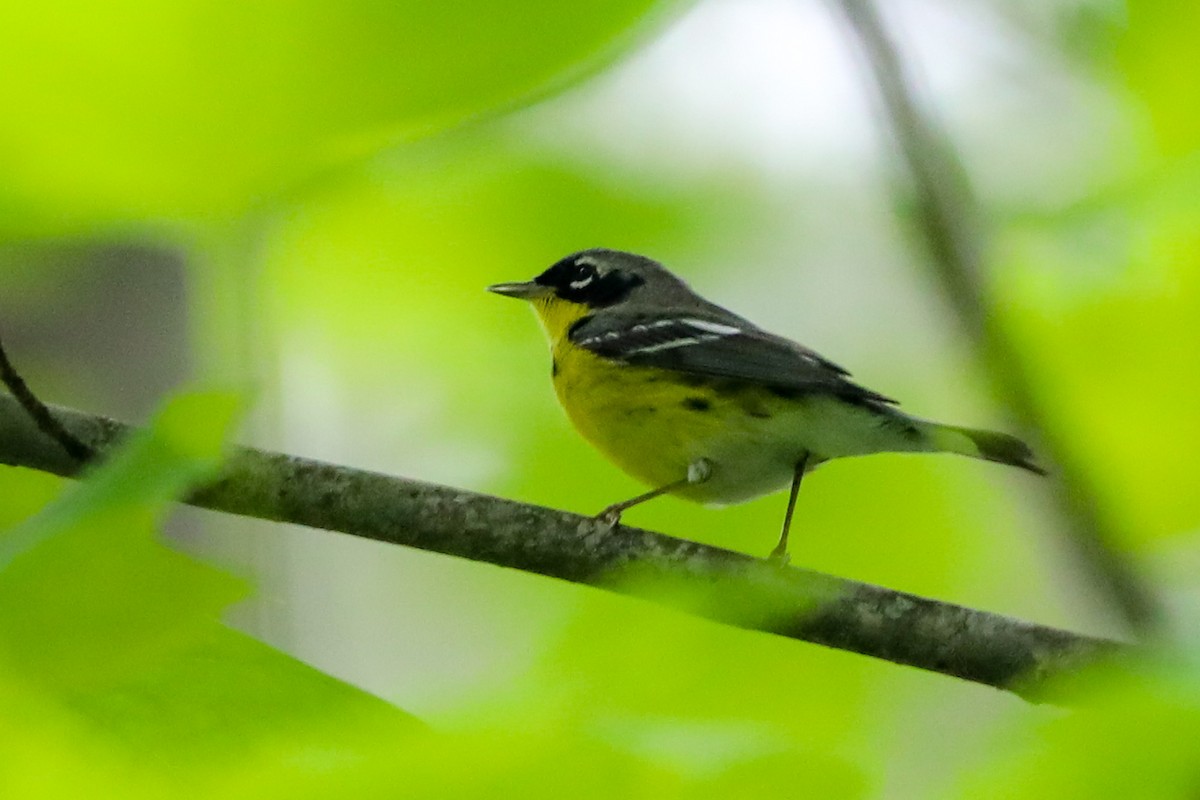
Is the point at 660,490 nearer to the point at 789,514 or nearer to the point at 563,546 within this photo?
the point at 789,514

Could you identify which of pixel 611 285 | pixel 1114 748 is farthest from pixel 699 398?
pixel 1114 748

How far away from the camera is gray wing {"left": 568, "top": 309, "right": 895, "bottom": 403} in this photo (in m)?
2.53

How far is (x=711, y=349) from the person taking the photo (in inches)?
109

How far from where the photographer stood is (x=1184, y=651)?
522mm

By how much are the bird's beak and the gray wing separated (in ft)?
0.73

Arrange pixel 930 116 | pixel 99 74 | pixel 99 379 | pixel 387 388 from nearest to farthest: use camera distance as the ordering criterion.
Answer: pixel 99 74, pixel 930 116, pixel 387 388, pixel 99 379

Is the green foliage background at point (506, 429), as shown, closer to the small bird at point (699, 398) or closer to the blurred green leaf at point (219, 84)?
the blurred green leaf at point (219, 84)

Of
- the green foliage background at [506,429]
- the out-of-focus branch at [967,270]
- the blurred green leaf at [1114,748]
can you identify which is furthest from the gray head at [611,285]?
the blurred green leaf at [1114,748]

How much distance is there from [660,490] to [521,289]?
496mm

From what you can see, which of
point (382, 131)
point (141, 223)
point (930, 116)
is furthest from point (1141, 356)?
point (141, 223)

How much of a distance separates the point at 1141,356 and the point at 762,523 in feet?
2.64

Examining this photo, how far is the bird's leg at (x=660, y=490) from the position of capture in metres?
1.61

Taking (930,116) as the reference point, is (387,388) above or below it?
below

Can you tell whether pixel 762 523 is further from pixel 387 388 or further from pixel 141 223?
pixel 141 223
